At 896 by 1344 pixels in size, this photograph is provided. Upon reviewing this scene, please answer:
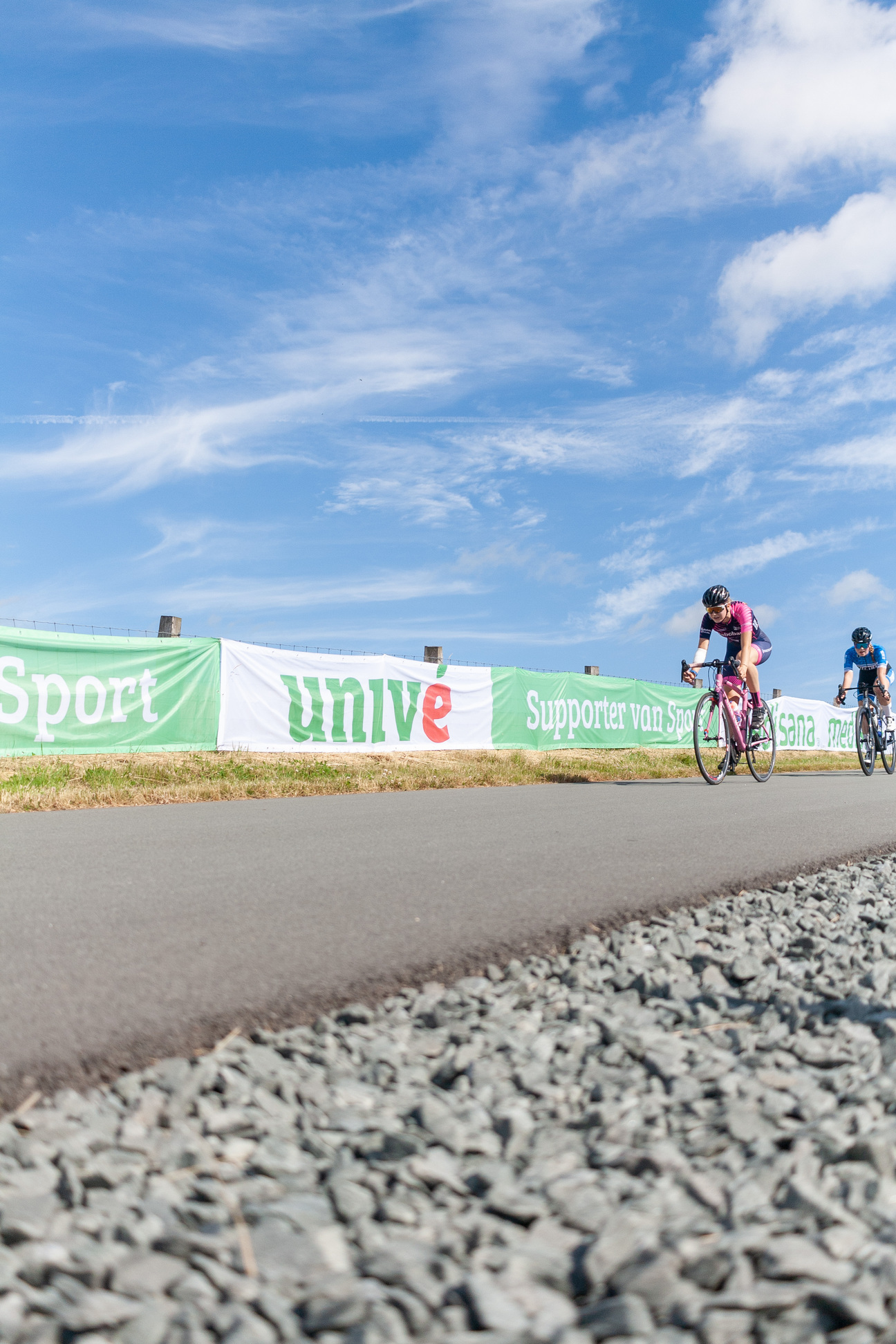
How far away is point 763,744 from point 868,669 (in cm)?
389

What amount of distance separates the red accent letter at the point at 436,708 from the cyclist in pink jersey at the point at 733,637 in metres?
7.50

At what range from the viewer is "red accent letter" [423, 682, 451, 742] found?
17984 millimetres

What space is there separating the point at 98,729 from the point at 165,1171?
1214 cm

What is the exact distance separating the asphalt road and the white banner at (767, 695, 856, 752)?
22.8 metres

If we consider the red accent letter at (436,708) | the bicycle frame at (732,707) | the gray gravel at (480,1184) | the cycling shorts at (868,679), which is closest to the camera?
the gray gravel at (480,1184)

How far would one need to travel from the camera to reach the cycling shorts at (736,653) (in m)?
11.3

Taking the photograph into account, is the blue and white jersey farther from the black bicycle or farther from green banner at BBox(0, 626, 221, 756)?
green banner at BBox(0, 626, 221, 756)

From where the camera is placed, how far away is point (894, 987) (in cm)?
288

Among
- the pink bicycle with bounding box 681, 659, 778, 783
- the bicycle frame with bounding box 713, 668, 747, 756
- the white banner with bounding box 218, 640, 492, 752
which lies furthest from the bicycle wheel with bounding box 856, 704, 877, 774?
the white banner with bounding box 218, 640, 492, 752

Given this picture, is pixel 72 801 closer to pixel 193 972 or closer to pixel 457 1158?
pixel 193 972

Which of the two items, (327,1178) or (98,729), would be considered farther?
(98,729)

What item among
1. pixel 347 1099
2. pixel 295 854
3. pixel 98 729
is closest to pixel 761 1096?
pixel 347 1099

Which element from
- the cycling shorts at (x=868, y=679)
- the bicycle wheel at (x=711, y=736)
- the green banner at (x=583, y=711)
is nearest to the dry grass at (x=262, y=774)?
the bicycle wheel at (x=711, y=736)

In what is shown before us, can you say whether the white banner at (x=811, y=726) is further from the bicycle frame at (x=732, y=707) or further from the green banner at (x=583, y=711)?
the bicycle frame at (x=732, y=707)
